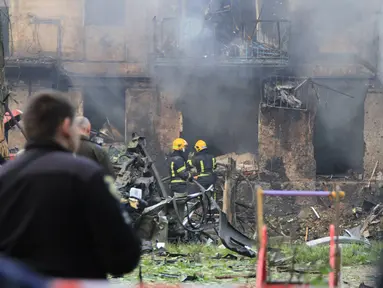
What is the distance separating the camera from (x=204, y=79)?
20578 mm

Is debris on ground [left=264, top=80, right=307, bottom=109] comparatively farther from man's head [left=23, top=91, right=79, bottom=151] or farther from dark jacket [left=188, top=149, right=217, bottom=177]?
man's head [left=23, top=91, right=79, bottom=151]

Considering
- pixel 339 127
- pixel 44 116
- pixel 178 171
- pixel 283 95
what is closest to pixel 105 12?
pixel 283 95

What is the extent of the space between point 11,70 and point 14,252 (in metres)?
18.3

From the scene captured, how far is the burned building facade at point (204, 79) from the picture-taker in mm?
20297

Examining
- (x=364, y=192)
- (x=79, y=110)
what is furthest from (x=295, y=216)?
(x=79, y=110)

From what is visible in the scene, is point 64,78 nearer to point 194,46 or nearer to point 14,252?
point 194,46

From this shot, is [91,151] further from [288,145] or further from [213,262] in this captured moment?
[288,145]

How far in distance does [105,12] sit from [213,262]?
47.3 ft

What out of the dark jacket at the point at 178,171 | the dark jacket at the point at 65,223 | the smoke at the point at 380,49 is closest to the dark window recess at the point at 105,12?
the smoke at the point at 380,49

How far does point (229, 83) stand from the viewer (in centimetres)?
2070

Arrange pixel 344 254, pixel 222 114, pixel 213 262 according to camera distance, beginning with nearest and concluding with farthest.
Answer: pixel 213 262
pixel 344 254
pixel 222 114

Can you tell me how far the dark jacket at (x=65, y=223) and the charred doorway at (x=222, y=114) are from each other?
1830cm

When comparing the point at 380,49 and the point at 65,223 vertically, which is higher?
the point at 380,49

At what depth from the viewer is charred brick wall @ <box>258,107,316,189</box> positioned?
20547 mm
